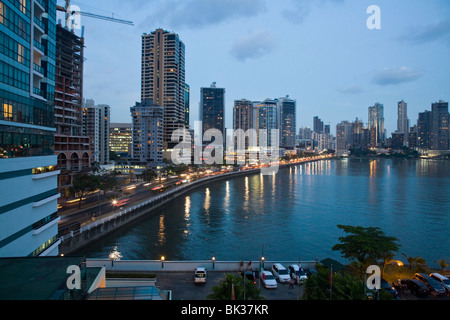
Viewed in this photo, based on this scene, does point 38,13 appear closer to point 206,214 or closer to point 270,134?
point 206,214

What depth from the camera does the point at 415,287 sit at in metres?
11.2

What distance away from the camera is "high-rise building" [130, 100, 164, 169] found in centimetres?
7112

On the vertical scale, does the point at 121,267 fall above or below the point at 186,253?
above

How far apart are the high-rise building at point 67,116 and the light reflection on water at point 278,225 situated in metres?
14.1

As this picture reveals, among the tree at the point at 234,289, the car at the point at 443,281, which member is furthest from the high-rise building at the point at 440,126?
the tree at the point at 234,289

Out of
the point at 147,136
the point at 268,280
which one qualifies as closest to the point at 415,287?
the point at 268,280

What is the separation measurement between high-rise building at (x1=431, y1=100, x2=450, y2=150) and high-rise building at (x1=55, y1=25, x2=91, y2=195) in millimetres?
209922

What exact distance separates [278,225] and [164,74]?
78383 millimetres

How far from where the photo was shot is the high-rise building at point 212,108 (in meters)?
157

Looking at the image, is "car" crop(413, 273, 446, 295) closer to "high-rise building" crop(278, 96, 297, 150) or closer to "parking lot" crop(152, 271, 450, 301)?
"parking lot" crop(152, 271, 450, 301)

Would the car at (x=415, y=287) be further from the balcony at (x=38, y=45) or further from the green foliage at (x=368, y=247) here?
the balcony at (x=38, y=45)
